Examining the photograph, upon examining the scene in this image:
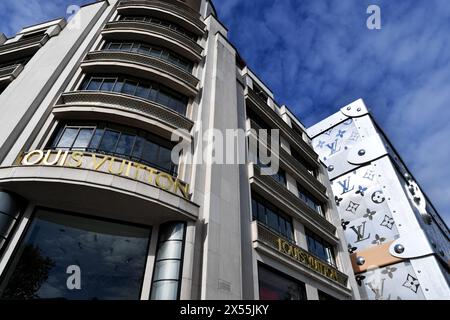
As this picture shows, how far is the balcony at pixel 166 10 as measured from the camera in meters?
21.6

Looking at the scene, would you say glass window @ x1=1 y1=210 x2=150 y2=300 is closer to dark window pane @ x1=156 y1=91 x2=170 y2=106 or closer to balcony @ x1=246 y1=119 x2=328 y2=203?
dark window pane @ x1=156 y1=91 x2=170 y2=106

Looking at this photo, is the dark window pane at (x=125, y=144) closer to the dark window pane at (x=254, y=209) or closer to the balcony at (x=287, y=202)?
the balcony at (x=287, y=202)

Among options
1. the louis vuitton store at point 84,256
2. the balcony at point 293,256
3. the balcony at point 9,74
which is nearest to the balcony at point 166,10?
the balcony at point 9,74

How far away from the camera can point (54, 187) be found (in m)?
10.6

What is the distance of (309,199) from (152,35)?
1686cm

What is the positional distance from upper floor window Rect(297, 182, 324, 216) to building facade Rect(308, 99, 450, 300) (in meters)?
9.60

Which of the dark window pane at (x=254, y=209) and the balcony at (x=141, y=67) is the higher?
the balcony at (x=141, y=67)

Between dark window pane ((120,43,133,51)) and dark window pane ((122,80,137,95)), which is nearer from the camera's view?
dark window pane ((122,80,137,95))

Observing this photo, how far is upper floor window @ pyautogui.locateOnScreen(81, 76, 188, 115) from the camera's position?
15.8m

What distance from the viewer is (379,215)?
30.1m

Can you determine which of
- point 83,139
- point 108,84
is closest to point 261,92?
point 108,84

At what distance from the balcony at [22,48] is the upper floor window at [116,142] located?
9.45 metres

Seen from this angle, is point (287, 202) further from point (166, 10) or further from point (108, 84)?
point (166, 10)

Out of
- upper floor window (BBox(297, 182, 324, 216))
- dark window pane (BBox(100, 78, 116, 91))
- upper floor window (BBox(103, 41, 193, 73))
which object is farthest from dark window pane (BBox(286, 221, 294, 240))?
dark window pane (BBox(100, 78, 116, 91))
